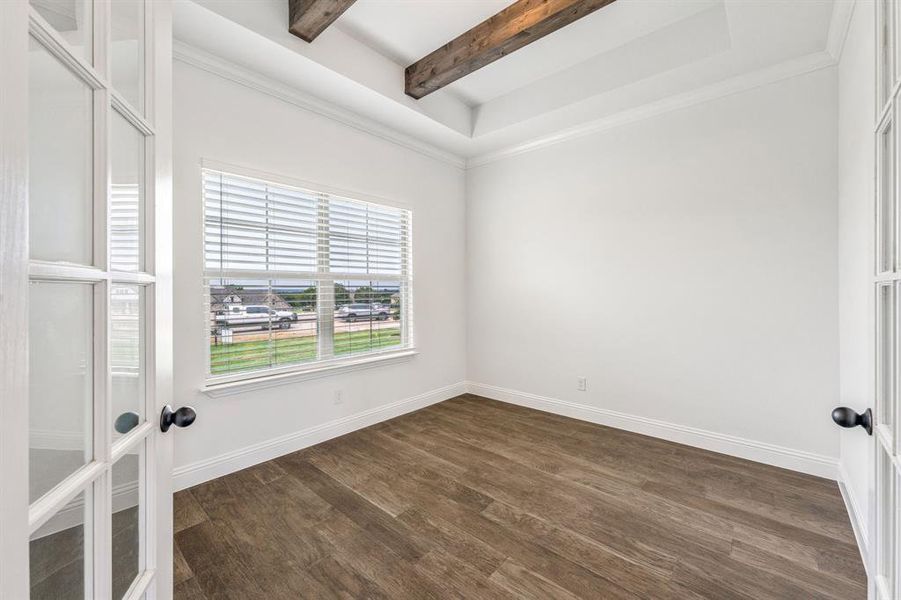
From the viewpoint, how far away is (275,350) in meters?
2.71

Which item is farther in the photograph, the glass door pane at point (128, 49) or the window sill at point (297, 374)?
the window sill at point (297, 374)

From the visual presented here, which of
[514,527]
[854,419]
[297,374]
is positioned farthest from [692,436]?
[297,374]

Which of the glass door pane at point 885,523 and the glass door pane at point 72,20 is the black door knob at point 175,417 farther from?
the glass door pane at point 885,523

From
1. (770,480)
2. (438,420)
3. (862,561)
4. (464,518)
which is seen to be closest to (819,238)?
(770,480)

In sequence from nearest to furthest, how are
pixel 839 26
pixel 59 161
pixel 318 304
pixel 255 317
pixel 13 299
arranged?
1. pixel 13 299
2. pixel 59 161
3. pixel 839 26
4. pixel 255 317
5. pixel 318 304

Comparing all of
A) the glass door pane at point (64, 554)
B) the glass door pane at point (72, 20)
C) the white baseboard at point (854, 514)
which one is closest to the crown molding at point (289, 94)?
the glass door pane at point (72, 20)

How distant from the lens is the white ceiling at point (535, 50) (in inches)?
83.8

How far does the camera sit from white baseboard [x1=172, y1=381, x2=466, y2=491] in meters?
2.29

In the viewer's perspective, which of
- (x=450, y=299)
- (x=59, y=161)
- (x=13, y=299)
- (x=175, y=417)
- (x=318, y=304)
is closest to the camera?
(x=13, y=299)

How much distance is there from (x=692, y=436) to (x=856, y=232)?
1689mm

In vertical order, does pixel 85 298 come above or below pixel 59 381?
above

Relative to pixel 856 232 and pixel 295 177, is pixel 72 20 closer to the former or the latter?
pixel 295 177

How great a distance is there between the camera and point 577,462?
2592 millimetres

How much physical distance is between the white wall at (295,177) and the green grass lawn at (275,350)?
132mm
